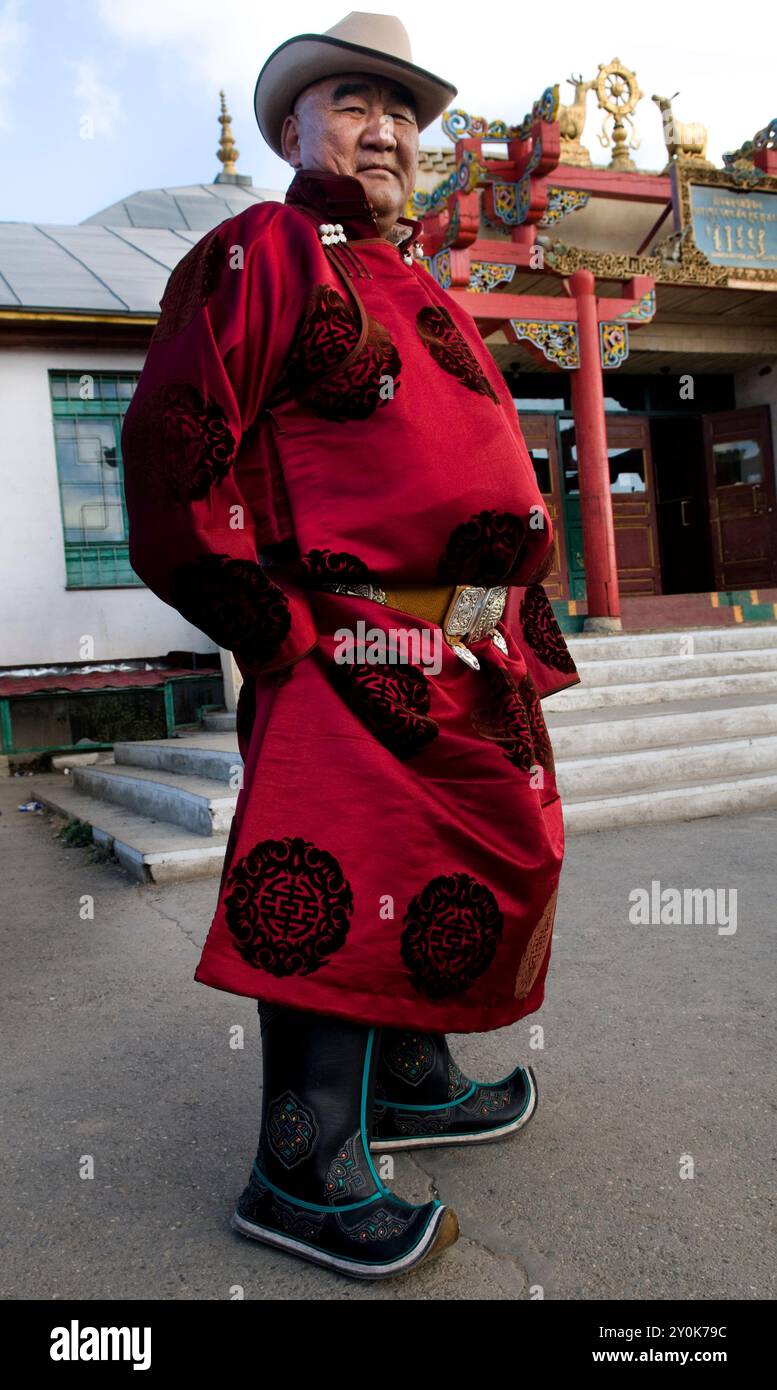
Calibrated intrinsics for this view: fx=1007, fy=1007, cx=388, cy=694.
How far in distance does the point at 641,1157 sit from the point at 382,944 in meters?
0.74

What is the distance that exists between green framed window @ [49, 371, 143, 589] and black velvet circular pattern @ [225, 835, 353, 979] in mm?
8443

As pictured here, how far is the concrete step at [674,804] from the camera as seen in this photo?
189 inches

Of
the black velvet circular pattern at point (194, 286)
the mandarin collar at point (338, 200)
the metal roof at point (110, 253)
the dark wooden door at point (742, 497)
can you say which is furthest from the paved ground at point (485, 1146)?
the dark wooden door at point (742, 497)

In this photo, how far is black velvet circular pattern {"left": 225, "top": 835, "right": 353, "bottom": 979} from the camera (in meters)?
1.50

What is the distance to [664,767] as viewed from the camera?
5.32 m

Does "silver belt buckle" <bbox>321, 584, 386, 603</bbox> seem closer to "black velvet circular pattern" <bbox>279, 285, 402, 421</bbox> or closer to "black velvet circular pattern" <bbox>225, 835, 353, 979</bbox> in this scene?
"black velvet circular pattern" <bbox>279, 285, 402, 421</bbox>

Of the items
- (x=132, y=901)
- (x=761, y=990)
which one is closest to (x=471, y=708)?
(x=761, y=990)

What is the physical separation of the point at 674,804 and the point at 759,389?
28.1 feet

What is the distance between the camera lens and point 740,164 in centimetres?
955

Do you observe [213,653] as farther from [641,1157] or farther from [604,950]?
[641,1157]

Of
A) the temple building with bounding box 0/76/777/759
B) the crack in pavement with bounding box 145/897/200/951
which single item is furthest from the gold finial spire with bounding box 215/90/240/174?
the crack in pavement with bounding box 145/897/200/951

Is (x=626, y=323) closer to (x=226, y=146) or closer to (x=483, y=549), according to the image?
(x=483, y=549)

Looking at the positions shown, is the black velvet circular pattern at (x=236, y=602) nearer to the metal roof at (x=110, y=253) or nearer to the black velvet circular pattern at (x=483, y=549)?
the black velvet circular pattern at (x=483, y=549)

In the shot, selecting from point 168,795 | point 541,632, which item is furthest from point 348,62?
point 168,795
